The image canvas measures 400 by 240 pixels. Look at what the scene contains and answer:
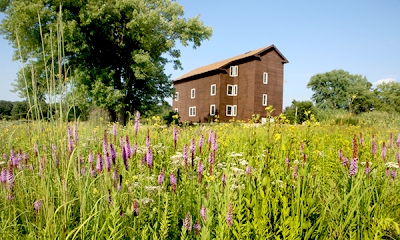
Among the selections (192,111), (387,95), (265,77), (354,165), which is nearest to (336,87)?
(387,95)

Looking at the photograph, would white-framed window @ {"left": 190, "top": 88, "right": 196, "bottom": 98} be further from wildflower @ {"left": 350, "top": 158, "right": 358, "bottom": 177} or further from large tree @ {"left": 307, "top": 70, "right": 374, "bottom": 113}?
large tree @ {"left": 307, "top": 70, "right": 374, "bottom": 113}

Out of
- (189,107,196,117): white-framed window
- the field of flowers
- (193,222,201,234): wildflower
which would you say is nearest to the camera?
the field of flowers

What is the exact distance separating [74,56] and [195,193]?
71.0 feet

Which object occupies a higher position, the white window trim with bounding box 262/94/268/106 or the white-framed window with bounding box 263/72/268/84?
the white-framed window with bounding box 263/72/268/84

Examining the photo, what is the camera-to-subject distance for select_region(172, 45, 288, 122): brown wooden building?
30.8 m

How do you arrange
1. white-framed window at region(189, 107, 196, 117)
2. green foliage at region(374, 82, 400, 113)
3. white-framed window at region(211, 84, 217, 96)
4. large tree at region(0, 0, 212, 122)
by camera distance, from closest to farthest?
large tree at region(0, 0, 212, 122), white-framed window at region(211, 84, 217, 96), white-framed window at region(189, 107, 196, 117), green foliage at region(374, 82, 400, 113)

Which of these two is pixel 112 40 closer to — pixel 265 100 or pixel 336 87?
pixel 265 100

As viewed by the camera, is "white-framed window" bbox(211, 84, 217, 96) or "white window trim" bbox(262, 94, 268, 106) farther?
"white-framed window" bbox(211, 84, 217, 96)

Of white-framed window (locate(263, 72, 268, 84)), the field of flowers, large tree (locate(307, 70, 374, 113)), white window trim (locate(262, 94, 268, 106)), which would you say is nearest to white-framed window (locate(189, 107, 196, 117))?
white window trim (locate(262, 94, 268, 106))

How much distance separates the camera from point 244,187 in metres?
2.32

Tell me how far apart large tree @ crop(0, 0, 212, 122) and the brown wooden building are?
27.9 ft

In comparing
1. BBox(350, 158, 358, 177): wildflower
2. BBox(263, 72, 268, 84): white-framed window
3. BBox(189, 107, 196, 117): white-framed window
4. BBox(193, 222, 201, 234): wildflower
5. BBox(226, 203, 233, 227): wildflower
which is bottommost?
BBox(193, 222, 201, 234): wildflower

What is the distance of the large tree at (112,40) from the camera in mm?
18375

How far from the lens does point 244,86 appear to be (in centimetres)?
3206
